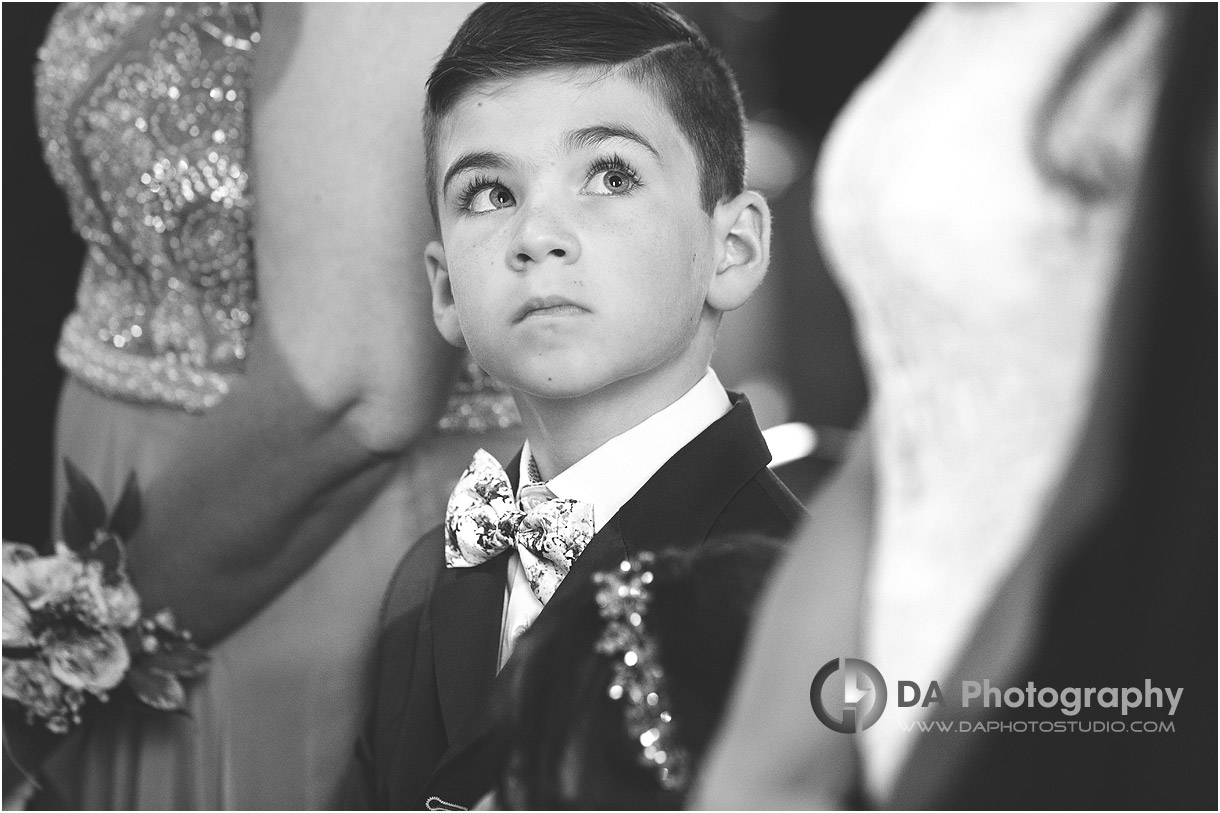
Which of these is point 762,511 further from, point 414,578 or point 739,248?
point 414,578

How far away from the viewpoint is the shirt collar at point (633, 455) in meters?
0.90

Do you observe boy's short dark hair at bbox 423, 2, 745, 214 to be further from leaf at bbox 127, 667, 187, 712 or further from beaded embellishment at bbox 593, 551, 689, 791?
leaf at bbox 127, 667, 187, 712

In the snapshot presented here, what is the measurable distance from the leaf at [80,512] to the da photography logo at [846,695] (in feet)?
2.61

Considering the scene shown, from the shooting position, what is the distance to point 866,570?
0.71 m

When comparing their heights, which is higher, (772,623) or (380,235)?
(380,235)

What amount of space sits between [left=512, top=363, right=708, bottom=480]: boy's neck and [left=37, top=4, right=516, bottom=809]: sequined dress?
24cm

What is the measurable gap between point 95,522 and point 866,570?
0.83m

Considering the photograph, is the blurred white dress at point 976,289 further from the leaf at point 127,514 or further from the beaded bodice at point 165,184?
the leaf at point 127,514

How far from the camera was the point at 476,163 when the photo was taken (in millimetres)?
892

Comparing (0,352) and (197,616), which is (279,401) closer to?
(197,616)

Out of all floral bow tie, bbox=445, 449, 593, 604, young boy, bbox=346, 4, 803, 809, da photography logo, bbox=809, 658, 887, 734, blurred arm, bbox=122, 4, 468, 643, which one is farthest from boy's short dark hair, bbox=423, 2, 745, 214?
da photography logo, bbox=809, 658, 887, 734

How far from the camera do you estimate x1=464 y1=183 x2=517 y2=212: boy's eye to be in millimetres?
891

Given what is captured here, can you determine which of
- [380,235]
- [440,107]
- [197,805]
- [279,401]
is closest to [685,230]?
[440,107]

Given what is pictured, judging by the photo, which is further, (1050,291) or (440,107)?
A: (440,107)
